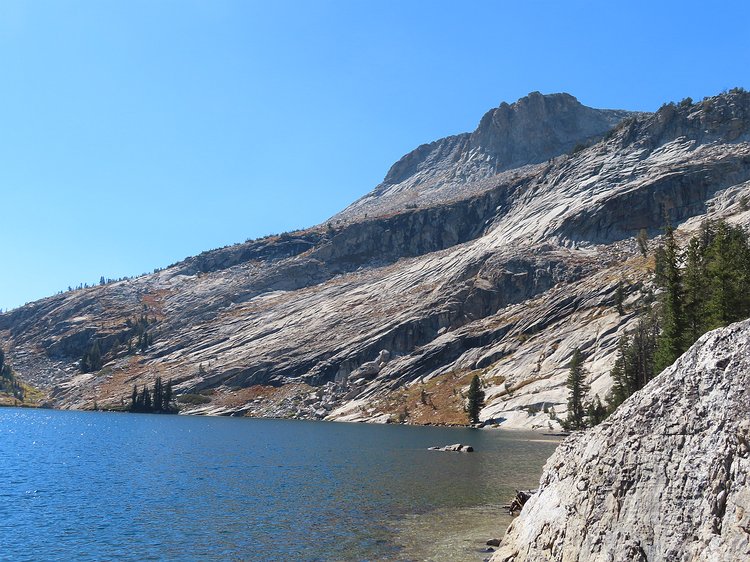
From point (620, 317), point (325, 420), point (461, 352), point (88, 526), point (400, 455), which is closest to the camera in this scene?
point (88, 526)

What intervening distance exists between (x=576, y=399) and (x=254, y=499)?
78.7 meters

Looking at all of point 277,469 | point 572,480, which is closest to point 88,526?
point 277,469

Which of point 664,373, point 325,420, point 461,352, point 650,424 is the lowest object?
point 325,420

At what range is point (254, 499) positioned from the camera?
161ft

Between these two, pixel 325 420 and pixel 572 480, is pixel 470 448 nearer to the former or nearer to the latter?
pixel 572 480

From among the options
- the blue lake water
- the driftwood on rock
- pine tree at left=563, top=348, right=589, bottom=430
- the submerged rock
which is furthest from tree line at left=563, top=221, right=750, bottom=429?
the driftwood on rock

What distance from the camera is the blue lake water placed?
34.8m

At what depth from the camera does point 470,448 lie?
285ft

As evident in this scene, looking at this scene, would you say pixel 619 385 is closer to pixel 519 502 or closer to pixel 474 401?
pixel 474 401

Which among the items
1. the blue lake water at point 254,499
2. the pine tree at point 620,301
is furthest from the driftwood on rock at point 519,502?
the pine tree at point 620,301

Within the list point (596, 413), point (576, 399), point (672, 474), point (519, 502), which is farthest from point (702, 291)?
point (672, 474)

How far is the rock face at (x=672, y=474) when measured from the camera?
50.9 ft

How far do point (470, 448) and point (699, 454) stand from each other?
2877 inches

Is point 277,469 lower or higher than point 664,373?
lower
